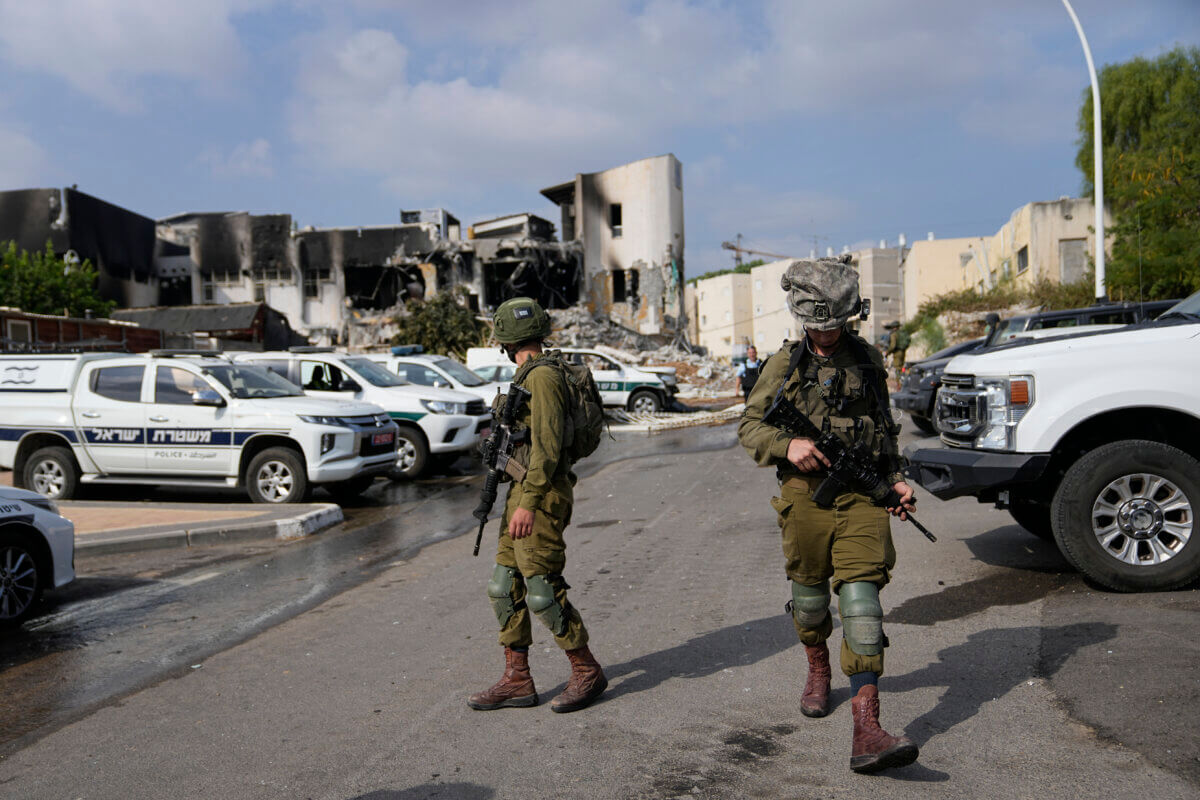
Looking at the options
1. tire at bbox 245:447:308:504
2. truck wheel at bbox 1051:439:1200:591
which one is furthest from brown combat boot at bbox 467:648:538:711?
tire at bbox 245:447:308:504

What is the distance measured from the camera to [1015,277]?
35688 millimetres

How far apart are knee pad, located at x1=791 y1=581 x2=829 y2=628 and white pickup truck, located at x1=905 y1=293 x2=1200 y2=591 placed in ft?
7.52

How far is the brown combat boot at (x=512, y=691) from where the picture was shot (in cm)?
402

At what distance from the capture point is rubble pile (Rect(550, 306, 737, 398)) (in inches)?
1300

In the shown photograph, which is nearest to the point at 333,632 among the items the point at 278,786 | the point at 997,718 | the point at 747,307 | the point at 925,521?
the point at 278,786

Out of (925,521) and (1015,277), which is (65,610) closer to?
(925,521)

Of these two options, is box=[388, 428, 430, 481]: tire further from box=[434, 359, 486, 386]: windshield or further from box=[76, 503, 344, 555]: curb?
box=[76, 503, 344, 555]: curb

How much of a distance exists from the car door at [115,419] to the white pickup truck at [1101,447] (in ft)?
29.8

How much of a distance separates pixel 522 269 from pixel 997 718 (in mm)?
39124

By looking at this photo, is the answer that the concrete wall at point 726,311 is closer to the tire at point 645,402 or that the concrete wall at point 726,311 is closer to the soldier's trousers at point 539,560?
the tire at point 645,402

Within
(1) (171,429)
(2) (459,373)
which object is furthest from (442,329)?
(1) (171,429)

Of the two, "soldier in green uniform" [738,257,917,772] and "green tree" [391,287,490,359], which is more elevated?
"green tree" [391,287,490,359]

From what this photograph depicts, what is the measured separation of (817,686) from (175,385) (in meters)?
9.40

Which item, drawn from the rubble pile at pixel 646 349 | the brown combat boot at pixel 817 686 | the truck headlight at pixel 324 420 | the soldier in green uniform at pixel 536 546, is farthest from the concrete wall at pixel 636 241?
the brown combat boot at pixel 817 686
